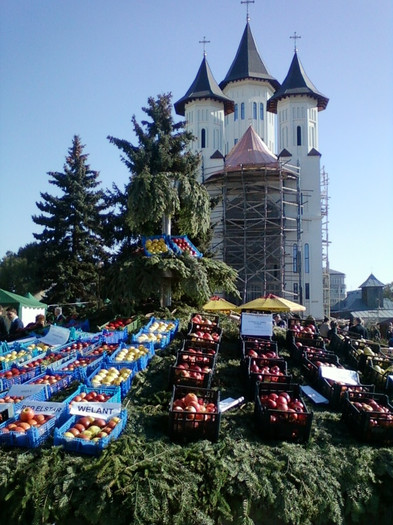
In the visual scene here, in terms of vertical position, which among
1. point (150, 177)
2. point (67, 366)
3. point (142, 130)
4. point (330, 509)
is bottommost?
point (330, 509)

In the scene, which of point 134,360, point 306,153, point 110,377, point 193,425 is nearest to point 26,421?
point 110,377

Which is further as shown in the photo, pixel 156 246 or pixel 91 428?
pixel 156 246

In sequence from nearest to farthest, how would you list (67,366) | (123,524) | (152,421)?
(123,524) → (152,421) → (67,366)

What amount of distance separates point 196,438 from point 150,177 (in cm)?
838

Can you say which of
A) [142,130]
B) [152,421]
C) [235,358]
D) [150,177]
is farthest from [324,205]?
[152,421]

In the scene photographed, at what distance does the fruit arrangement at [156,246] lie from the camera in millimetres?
12403

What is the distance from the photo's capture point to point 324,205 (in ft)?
140

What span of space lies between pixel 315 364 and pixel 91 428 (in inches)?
158

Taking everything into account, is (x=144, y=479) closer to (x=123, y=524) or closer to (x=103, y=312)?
(x=123, y=524)

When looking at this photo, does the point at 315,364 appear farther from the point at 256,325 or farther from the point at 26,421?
the point at 26,421

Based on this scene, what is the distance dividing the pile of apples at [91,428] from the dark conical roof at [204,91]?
40394mm

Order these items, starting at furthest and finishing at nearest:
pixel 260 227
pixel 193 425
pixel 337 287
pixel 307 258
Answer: pixel 337 287
pixel 307 258
pixel 260 227
pixel 193 425

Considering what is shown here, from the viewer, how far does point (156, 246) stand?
1247 cm

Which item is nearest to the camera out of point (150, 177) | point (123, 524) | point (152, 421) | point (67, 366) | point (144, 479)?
point (123, 524)
